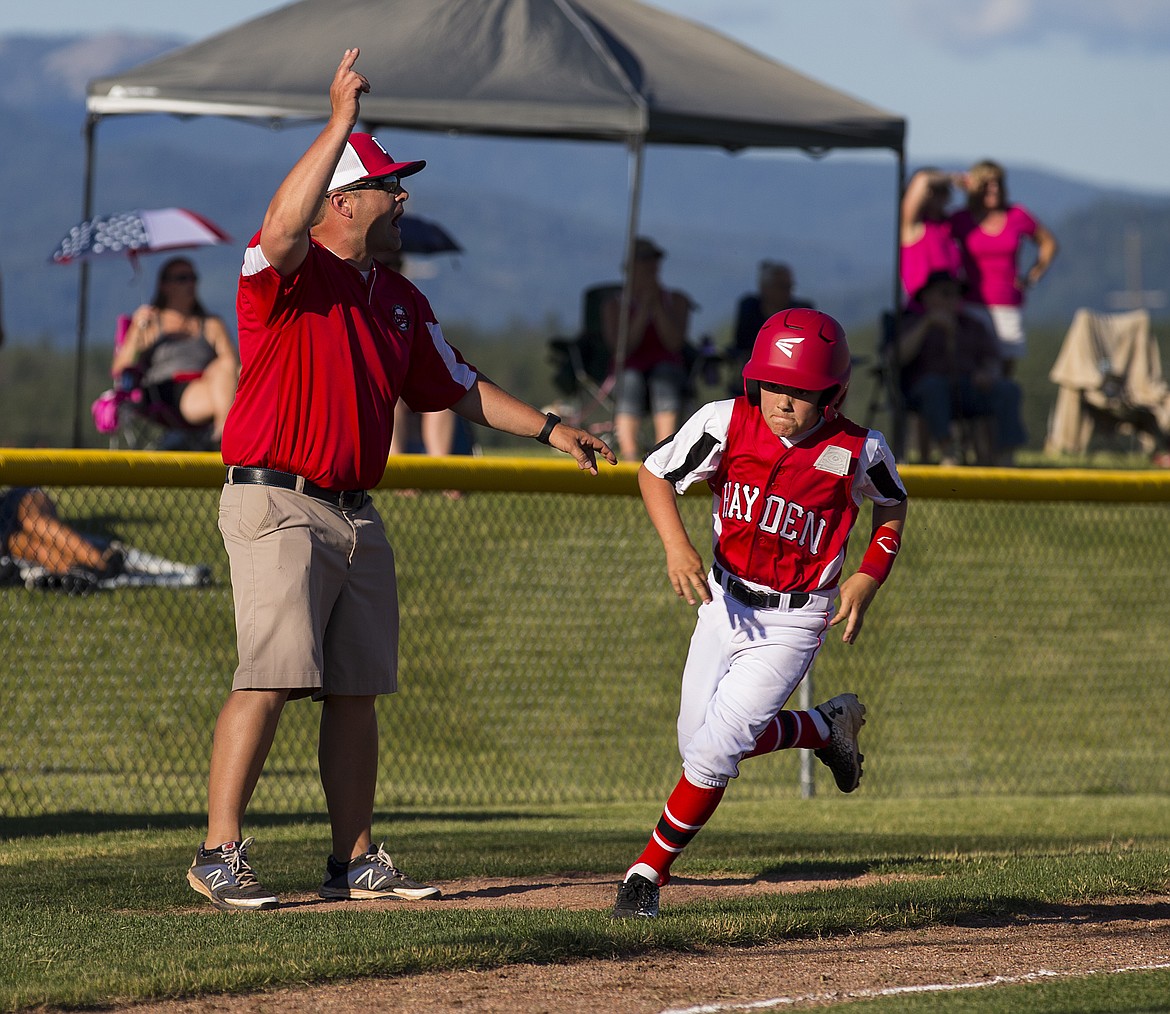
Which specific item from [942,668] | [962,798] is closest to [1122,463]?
[942,668]

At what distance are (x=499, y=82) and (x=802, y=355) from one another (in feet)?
26.0

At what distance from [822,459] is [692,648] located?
672 mm

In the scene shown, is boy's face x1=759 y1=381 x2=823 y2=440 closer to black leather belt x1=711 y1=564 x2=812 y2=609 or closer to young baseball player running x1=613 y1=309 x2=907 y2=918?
young baseball player running x1=613 y1=309 x2=907 y2=918

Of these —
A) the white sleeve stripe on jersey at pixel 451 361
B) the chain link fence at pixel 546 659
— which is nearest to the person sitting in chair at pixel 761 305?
the chain link fence at pixel 546 659

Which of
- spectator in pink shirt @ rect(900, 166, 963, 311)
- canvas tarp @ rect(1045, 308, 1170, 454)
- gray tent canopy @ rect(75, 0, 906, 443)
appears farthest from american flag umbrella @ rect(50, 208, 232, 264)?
canvas tarp @ rect(1045, 308, 1170, 454)

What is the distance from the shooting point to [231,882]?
4906mm

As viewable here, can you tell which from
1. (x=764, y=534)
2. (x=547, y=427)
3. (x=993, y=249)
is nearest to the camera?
(x=764, y=534)

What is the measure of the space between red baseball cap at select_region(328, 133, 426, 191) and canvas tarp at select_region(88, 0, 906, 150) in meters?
7.11

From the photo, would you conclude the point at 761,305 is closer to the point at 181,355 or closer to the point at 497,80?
the point at 497,80

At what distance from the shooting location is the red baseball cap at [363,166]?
194 inches

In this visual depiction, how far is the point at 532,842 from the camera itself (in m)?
Answer: 6.63

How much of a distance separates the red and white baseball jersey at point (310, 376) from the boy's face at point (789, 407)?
1064 mm

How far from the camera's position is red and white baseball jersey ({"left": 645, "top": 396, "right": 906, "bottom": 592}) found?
5051 millimetres

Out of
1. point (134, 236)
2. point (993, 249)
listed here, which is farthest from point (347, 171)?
point (993, 249)
